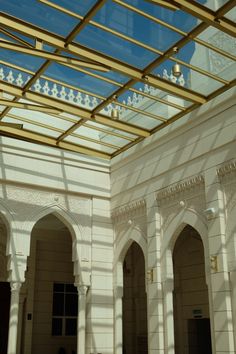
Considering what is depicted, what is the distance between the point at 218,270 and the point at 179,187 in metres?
1.92

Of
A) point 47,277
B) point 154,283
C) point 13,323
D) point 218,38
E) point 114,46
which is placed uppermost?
point 218,38

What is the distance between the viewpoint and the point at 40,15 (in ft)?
22.0

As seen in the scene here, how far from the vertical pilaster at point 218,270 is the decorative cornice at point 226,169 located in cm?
8

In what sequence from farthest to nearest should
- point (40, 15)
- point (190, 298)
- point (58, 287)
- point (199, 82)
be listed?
point (58, 287), point (190, 298), point (199, 82), point (40, 15)

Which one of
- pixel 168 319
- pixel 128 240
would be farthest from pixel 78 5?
pixel 168 319

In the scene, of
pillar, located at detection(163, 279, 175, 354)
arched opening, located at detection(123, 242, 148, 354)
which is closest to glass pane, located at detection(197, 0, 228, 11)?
pillar, located at detection(163, 279, 175, 354)

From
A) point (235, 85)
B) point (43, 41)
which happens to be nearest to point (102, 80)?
point (43, 41)

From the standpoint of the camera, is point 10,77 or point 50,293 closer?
point 10,77

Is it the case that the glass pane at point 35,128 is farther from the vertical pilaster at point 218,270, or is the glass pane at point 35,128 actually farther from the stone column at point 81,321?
the vertical pilaster at point 218,270

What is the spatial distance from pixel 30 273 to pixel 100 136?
4435 millimetres

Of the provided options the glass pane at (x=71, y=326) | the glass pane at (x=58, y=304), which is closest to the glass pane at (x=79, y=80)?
the glass pane at (x=58, y=304)

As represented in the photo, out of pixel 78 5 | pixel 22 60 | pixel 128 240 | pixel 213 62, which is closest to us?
pixel 78 5

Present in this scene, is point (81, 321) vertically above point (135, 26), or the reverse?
point (135, 26)

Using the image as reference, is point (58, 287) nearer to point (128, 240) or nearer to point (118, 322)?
point (118, 322)
